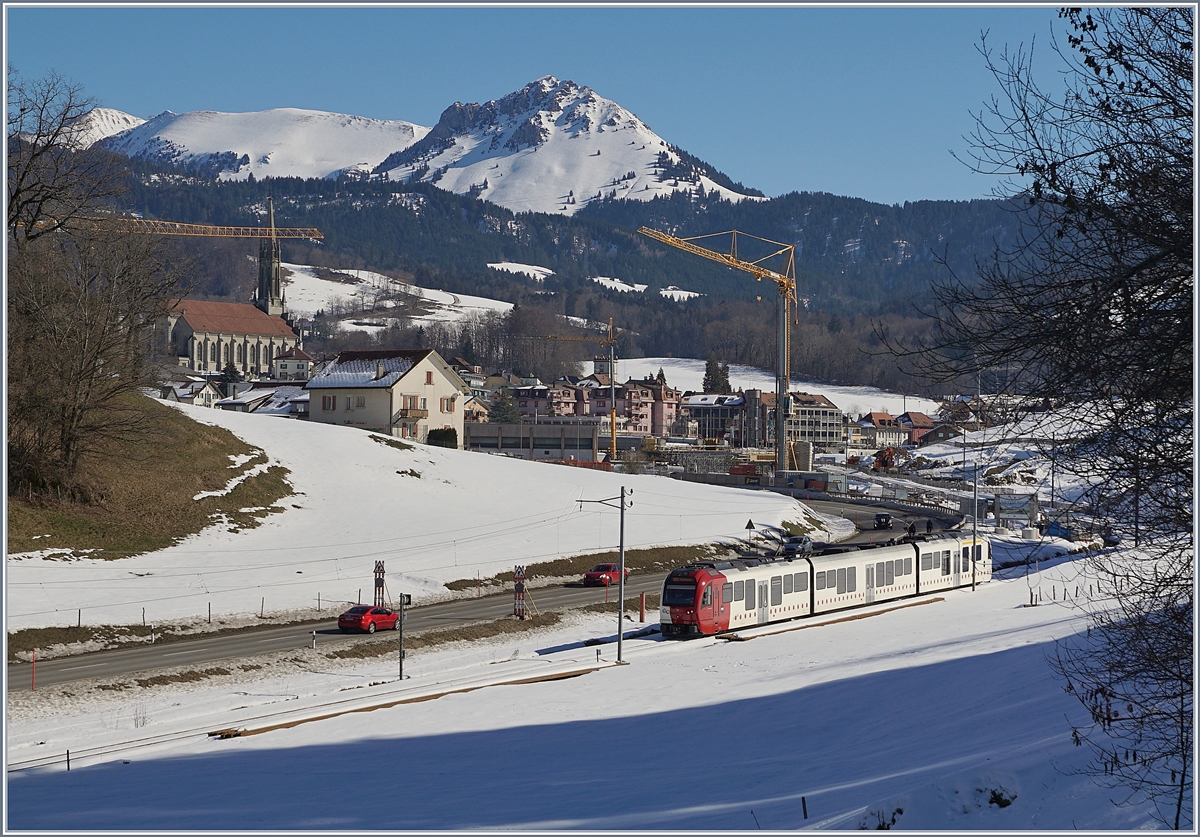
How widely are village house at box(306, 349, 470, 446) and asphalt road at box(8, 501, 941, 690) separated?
4211 cm

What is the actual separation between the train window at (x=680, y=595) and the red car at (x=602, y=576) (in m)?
13.3

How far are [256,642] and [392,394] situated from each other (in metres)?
54.6

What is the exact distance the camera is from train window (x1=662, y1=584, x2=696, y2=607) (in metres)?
40.0

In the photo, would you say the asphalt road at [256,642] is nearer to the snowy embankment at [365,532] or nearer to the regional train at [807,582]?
the snowy embankment at [365,532]

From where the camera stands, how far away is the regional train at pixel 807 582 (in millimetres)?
40312

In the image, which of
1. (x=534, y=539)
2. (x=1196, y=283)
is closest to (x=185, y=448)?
(x=534, y=539)

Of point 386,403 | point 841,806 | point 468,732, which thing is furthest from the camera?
point 386,403

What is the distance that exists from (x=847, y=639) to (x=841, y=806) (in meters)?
22.8

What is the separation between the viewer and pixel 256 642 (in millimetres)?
39344

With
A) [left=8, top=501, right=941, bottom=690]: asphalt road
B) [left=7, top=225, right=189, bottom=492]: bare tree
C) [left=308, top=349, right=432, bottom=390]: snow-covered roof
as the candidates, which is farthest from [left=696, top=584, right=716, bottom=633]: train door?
[left=308, top=349, right=432, bottom=390]: snow-covered roof

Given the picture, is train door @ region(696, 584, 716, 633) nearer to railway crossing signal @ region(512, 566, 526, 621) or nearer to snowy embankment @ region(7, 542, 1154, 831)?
snowy embankment @ region(7, 542, 1154, 831)

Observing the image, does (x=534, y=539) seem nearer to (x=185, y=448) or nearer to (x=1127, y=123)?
(x=185, y=448)

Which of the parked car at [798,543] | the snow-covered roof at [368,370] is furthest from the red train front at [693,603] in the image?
the snow-covered roof at [368,370]

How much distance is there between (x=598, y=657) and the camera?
36312 mm
